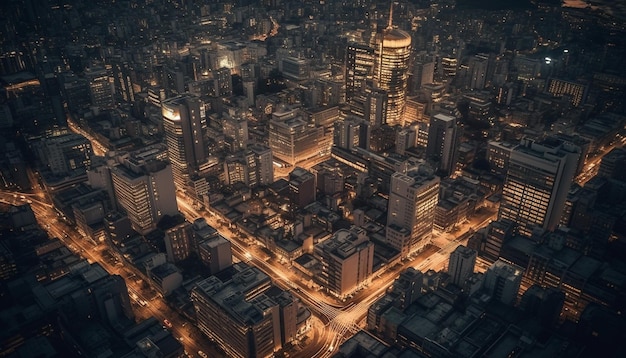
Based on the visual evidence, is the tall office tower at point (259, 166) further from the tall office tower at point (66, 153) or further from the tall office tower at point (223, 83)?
the tall office tower at point (223, 83)

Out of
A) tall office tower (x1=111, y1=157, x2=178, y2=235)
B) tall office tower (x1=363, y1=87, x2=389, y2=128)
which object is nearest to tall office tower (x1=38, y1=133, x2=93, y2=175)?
tall office tower (x1=111, y1=157, x2=178, y2=235)

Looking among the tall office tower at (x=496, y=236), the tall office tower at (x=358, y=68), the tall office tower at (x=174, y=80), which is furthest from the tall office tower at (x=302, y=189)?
the tall office tower at (x=174, y=80)

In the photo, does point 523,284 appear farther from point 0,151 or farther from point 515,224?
point 0,151

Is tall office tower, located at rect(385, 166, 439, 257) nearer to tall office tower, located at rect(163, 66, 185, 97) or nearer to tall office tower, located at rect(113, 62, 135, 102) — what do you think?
tall office tower, located at rect(163, 66, 185, 97)

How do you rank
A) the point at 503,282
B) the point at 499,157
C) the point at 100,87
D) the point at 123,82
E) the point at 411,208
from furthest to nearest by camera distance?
the point at 123,82
the point at 100,87
the point at 499,157
the point at 411,208
the point at 503,282

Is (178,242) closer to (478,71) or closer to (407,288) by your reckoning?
(407,288)

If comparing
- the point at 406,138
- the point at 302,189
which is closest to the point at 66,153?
the point at 302,189

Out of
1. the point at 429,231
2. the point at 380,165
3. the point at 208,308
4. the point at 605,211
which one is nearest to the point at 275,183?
the point at 380,165
